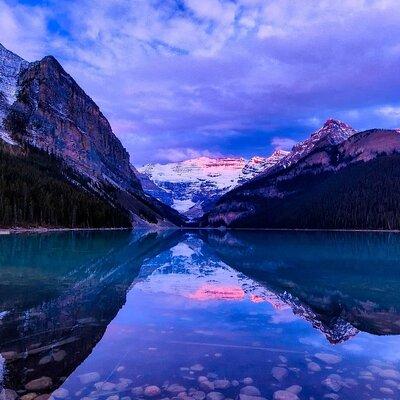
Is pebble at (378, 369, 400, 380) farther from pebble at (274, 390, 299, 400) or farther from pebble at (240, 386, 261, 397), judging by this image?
pebble at (240, 386, 261, 397)

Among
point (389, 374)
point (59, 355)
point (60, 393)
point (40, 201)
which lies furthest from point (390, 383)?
point (40, 201)

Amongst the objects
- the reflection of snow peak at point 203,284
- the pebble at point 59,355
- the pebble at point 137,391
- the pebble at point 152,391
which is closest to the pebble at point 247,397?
the pebble at point 152,391

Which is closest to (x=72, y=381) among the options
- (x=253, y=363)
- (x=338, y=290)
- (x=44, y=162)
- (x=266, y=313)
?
(x=253, y=363)

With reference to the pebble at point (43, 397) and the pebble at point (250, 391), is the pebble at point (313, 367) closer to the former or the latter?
the pebble at point (250, 391)

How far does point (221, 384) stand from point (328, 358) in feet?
14.3

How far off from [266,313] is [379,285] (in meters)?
13.2

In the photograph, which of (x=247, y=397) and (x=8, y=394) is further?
(x=247, y=397)

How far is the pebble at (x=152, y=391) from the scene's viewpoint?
11.1 meters

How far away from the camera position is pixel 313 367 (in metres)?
13.4

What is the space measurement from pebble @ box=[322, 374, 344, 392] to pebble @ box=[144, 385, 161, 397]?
4449mm

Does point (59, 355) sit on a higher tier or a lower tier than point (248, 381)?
higher

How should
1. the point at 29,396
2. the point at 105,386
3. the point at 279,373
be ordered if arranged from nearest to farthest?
the point at 29,396 < the point at 105,386 < the point at 279,373

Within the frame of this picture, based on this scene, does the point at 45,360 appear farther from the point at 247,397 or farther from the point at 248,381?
the point at 247,397

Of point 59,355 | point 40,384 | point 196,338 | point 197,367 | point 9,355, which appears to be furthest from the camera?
point 196,338
